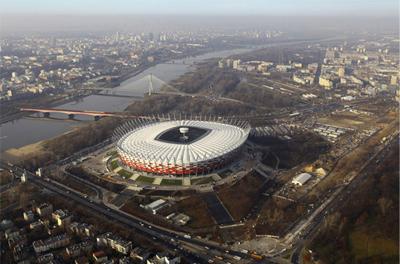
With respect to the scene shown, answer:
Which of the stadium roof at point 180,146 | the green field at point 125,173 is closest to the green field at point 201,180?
the stadium roof at point 180,146

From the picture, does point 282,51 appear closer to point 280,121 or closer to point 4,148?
point 280,121

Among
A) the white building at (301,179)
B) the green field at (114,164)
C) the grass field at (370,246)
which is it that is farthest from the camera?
the green field at (114,164)

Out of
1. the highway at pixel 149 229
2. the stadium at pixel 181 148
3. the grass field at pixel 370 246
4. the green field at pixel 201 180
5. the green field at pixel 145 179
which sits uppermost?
the stadium at pixel 181 148

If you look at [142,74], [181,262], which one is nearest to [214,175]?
[181,262]

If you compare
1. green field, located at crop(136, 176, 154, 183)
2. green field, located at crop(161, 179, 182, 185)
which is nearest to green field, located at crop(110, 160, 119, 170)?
green field, located at crop(136, 176, 154, 183)

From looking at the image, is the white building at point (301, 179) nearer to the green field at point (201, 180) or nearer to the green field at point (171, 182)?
the green field at point (201, 180)

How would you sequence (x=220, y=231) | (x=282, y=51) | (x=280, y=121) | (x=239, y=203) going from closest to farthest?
(x=220, y=231) → (x=239, y=203) → (x=280, y=121) → (x=282, y=51)

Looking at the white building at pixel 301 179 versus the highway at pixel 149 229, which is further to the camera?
the white building at pixel 301 179
